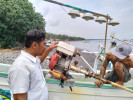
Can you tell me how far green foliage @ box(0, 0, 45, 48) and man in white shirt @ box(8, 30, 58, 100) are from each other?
13715 mm

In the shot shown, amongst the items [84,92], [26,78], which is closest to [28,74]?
[26,78]

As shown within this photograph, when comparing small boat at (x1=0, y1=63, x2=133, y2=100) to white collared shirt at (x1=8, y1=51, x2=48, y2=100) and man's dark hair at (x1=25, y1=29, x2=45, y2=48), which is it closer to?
white collared shirt at (x1=8, y1=51, x2=48, y2=100)

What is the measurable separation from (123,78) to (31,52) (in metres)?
2.11

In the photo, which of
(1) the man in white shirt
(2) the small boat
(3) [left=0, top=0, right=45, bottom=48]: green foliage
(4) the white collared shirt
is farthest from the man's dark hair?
(3) [left=0, top=0, right=45, bottom=48]: green foliage

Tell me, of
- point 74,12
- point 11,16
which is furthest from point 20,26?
point 74,12

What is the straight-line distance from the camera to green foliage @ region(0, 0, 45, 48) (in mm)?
13854

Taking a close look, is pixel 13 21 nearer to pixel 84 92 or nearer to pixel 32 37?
pixel 84 92

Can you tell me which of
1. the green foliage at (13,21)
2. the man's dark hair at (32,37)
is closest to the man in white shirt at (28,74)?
the man's dark hair at (32,37)

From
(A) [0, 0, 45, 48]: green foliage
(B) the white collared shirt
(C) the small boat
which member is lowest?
(C) the small boat

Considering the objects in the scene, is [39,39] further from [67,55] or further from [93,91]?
[93,91]

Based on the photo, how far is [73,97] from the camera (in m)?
2.60

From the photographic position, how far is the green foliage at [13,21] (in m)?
13.9

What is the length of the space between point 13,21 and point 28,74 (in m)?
14.4

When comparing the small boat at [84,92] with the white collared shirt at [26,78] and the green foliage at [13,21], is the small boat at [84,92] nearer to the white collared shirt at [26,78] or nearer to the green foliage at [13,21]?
the white collared shirt at [26,78]
